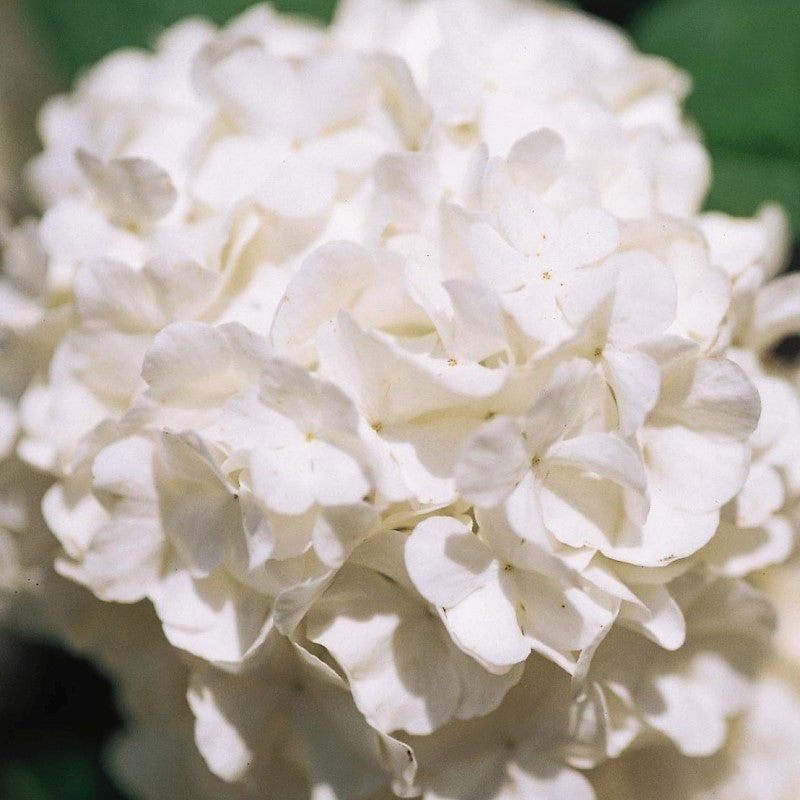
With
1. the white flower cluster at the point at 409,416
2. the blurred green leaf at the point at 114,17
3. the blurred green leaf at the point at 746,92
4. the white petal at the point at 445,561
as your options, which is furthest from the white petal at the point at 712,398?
the blurred green leaf at the point at 114,17

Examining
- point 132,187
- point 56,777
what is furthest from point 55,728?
point 132,187

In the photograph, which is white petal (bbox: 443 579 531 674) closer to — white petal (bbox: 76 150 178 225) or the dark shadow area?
white petal (bbox: 76 150 178 225)

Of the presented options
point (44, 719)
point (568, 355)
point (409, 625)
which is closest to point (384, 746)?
point (409, 625)

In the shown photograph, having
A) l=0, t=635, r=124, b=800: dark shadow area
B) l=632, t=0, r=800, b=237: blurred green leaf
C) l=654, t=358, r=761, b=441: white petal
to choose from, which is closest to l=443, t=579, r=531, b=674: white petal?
l=654, t=358, r=761, b=441: white petal

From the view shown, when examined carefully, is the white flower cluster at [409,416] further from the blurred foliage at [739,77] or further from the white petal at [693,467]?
the blurred foliage at [739,77]

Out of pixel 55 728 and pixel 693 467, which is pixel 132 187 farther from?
pixel 55 728

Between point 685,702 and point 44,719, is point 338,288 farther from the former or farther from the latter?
point 44,719
